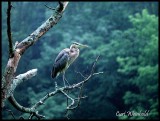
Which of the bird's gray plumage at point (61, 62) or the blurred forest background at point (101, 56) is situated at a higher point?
the bird's gray plumage at point (61, 62)

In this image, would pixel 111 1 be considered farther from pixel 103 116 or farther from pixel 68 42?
pixel 103 116

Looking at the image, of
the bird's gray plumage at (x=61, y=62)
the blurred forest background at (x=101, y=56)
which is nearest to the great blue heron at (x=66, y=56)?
the bird's gray plumage at (x=61, y=62)

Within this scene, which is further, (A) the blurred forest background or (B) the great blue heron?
(A) the blurred forest background

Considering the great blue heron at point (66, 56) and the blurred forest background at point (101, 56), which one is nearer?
the great blue heron at point (66, 56)

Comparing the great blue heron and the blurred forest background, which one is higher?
the great blue heron

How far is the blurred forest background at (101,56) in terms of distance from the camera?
15539 millimetres

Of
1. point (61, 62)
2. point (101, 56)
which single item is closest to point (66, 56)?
point (61, 62)

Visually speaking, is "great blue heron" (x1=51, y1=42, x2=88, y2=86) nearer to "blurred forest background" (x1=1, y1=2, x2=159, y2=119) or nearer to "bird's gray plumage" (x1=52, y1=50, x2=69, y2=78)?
"bird's gray plumage" (x1=52, y1=50, x2=69, y2=78)

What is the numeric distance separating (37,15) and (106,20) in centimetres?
368

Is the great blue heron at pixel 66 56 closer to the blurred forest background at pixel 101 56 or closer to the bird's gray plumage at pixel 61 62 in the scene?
the bird's gray plumage at pixel 61 62

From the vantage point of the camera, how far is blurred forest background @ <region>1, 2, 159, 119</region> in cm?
1554

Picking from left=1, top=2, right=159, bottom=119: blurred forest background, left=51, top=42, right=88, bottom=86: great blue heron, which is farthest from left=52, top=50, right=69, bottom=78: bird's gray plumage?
left=1, top=2, right=159, bottom=119: blurred forest background

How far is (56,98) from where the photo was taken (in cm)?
1748

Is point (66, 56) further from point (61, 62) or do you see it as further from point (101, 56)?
point (101, 56)
